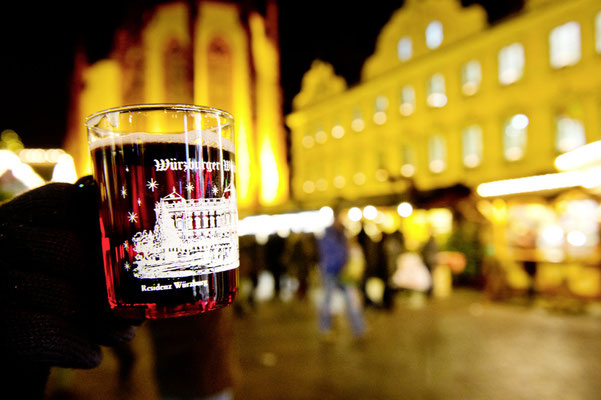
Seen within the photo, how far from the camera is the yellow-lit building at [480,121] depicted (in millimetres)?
11164

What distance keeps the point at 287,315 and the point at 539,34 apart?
15.3m

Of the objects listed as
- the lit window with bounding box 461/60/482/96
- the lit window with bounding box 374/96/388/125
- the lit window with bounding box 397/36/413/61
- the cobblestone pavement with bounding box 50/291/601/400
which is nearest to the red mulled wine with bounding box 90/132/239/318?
the cobblestone pavement with bounding box 50/291/601/400

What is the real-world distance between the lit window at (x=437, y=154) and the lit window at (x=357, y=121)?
5437mm

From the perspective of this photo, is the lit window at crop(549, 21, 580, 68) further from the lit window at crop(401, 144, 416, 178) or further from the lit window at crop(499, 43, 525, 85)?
the lit window at crop(401, 144, 416, 178)

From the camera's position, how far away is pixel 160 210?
2.28ft

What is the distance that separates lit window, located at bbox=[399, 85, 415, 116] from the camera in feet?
74.1

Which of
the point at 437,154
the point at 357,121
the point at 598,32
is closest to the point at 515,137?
the point at 437,154

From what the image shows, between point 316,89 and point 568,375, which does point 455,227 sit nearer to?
point 568,375

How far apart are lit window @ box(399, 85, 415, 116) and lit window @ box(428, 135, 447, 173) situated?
2288mm

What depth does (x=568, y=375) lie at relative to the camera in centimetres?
560

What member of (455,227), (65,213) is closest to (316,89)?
(455,227)

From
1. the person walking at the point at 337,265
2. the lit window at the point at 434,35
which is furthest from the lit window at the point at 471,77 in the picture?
the person walking at the point at 337,265

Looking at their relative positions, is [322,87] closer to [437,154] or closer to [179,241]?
[437,154]

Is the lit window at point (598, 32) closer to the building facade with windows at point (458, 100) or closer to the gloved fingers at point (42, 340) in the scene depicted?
the building facade with windows at point (458, 100)
